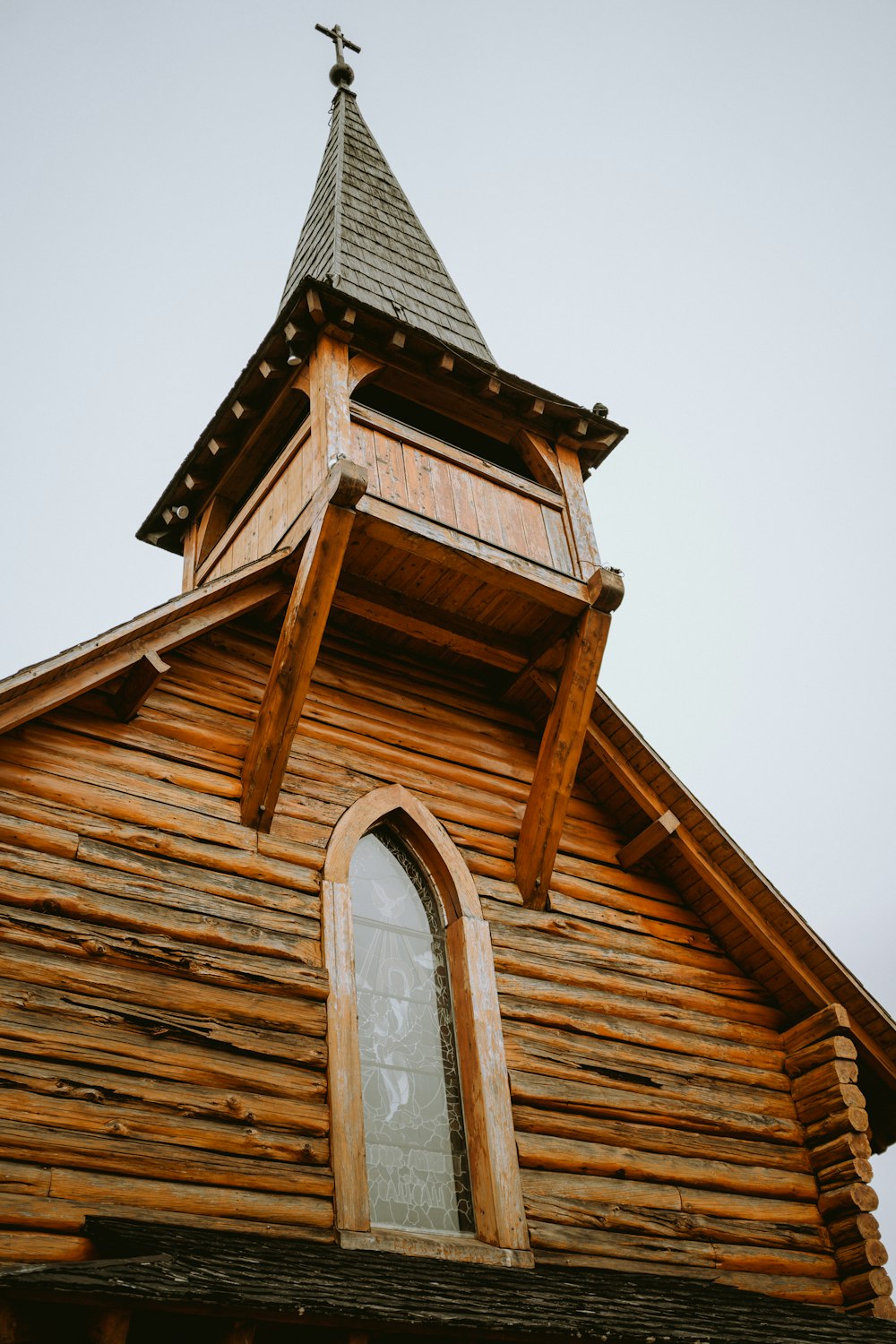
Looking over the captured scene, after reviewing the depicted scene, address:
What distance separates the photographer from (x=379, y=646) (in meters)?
8.86

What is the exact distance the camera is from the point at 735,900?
28.9 ft

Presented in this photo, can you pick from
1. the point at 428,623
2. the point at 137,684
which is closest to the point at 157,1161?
the point at 137,684

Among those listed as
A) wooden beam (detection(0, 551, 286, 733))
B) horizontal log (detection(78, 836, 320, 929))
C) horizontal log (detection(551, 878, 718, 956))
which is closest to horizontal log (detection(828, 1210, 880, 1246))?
horizontal log (detection(551, 878, 718, 956))

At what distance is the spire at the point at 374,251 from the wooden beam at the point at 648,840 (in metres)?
4.48

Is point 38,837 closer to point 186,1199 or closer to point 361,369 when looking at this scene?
point 186,1199

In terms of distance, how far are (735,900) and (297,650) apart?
4.13 m

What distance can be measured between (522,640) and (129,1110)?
15.6 ft

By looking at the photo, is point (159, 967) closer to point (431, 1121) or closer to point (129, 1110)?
Answer: point (129, 1110)

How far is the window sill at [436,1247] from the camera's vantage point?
569 centimetres

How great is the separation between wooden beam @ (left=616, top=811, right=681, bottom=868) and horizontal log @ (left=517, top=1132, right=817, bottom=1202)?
2.29 m

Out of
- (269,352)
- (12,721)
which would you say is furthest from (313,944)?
(269,352)

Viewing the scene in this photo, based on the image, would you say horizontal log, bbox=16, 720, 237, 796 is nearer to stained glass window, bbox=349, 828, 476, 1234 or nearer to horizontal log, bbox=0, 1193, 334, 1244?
stained glass window, bbox=349, 828, 476, 1234

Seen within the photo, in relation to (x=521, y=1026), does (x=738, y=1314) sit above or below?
below

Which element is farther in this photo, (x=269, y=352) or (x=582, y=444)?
(x=582, y=444)
